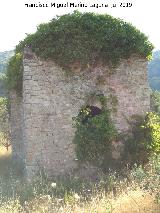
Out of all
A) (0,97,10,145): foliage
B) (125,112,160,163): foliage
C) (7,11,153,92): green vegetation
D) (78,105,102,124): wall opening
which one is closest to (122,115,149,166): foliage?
(125,112,160,163): foliage

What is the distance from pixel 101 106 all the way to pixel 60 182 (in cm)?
245

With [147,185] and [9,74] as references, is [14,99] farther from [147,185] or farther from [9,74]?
[147,185]

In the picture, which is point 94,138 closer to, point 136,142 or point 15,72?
point 136,142

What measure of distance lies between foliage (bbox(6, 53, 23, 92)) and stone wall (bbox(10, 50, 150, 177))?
Result: 2.21 m

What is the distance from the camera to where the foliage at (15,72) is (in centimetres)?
1422

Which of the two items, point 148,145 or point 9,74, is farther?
point 9,74

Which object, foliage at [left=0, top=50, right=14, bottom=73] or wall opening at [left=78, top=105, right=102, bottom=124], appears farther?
foliage at [left=0, top=50, right=14, bottom=73]

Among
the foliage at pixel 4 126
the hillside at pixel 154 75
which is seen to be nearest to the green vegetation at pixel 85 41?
the foliage at pixel 4 126

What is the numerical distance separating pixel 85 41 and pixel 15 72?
133 inches

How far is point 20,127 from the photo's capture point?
15.4 m

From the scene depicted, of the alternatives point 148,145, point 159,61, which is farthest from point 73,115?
point 159,61

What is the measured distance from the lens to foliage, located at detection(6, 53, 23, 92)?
560 inches

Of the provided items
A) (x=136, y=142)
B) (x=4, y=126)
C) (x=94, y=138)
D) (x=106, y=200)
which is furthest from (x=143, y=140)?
(x=4, y=126)

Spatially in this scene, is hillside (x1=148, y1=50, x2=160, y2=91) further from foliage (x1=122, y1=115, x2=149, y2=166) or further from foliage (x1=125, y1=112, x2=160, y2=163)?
foliage (x1=122, y1=115, x2=149, y2=166)
